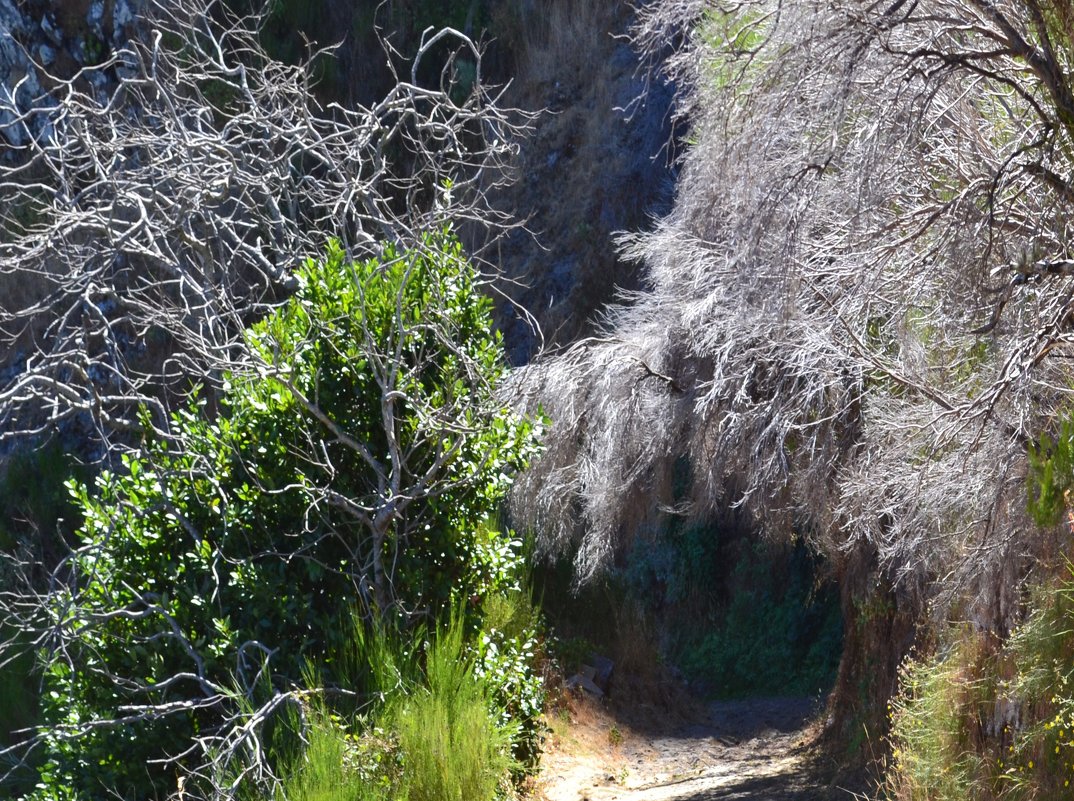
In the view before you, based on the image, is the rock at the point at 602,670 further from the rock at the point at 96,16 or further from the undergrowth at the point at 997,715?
the rock at the point at 96,16

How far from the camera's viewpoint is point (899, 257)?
6.64m

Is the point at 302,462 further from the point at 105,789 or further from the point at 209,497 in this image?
the point at 105,789

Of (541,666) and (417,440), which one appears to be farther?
(541,666)

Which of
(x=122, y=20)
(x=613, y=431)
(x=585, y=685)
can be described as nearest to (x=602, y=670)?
(x=585, y=685)

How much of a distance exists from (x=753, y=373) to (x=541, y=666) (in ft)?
13.8

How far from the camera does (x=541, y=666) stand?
12.1 metres

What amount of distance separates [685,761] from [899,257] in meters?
7.71

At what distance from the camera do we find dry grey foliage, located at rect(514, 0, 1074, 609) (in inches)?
216

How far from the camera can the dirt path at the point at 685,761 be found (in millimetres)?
10516

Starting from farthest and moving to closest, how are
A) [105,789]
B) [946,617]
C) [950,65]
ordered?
[105,789]
[946,617]
[950,65]

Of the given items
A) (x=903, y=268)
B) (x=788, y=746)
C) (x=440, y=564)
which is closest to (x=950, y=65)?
(x=903, y=268)

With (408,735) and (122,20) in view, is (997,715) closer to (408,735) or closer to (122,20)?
(408,735)

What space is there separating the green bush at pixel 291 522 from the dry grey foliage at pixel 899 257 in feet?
6.83

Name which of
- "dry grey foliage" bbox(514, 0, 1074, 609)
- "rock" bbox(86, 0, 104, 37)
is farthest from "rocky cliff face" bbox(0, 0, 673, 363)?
"dry grey foliage" bbox(514, 0, 1074, 609)
